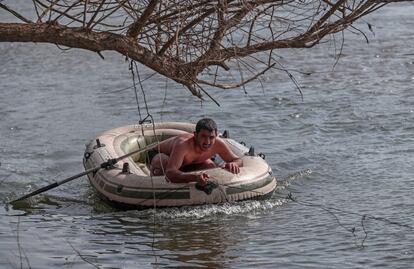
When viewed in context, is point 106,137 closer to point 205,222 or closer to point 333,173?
point 205,222

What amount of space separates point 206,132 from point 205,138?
73 millimetres

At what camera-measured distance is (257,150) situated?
13.5 m

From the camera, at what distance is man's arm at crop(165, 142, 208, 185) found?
31.6ft

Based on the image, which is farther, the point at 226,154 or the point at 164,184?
the point at 226,154

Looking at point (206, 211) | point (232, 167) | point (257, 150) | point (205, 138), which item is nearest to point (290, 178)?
point (257, 150)

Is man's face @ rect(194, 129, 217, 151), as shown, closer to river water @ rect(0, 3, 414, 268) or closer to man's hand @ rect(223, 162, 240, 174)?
man's hand @ rect(223, 162, 240, 174)

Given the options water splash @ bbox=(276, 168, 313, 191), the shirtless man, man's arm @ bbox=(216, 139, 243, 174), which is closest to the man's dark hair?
the shirtless man

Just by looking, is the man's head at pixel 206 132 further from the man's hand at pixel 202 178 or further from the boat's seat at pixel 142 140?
the boat's seat at pixel 142 140

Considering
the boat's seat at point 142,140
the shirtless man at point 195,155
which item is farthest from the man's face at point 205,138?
the boat's seat at point 142,140

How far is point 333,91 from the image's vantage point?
1722 centimetres

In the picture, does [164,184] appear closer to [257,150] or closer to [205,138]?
[205,138]

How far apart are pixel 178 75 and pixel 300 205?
478 cm

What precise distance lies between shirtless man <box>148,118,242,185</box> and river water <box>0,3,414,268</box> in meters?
0.39

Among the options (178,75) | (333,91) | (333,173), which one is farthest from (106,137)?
(333,91)
